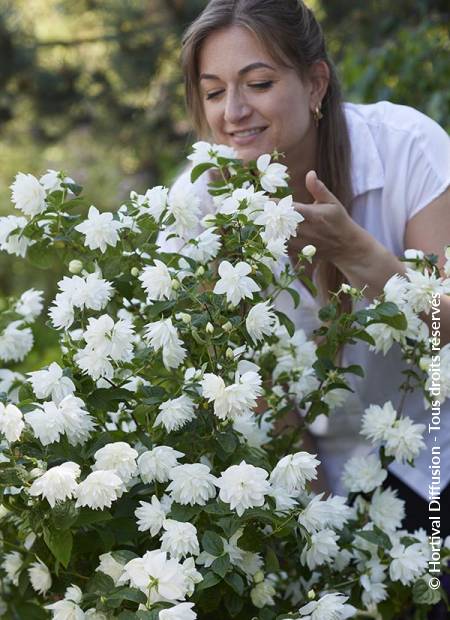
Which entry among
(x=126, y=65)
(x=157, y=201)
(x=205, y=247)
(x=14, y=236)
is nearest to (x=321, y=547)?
(x=205, y=247)

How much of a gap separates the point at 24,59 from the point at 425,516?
12.9 feet

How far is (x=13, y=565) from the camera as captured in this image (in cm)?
159

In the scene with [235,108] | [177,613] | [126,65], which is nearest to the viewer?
[177,613]

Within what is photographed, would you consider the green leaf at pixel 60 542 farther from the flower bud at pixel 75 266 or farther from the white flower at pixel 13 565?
the flower bud at pixel 75 266

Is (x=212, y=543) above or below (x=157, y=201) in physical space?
below

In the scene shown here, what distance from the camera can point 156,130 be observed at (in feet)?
19.7

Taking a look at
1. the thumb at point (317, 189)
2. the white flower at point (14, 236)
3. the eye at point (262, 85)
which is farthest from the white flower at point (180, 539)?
the eye at point (262, 85)

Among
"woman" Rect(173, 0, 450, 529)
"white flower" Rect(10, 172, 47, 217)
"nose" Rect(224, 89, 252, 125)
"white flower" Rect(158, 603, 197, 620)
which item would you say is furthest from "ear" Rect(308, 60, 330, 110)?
"white flower" Rect(158, 603, 197, 620)

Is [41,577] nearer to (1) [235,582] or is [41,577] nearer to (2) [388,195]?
(1) [235,582]

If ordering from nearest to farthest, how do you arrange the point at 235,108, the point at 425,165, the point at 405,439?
the point at 405,439, the point at 235,108, the point at 425,165

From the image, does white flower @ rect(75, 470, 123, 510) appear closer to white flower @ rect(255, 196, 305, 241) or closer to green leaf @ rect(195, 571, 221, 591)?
green leaf @ rect(195, 571, 221, 591)

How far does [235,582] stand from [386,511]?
1.45 ft

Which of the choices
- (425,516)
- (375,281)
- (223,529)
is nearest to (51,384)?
(223,529)

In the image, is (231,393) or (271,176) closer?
(231,393)
